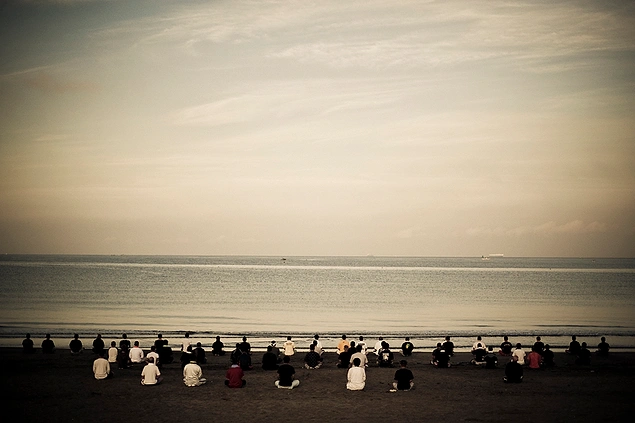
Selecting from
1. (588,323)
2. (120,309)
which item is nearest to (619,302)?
(588,323)

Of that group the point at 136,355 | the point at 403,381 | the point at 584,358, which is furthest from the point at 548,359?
the point at 136,355

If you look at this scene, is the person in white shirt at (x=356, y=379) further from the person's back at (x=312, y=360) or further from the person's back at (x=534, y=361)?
the person's back at (x=534, y=361)

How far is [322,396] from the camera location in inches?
891

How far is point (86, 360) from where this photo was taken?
31219 mm

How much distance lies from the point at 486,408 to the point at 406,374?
13.4ft

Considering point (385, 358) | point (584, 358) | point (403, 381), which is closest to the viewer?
point (403, 381)

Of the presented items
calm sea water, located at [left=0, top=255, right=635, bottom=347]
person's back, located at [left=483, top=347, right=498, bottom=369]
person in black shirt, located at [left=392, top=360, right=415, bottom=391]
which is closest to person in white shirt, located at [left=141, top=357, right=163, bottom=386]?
person in black shirt, located at [left=392, top=360, right=415, bottom=391]

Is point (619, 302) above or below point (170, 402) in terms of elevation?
above

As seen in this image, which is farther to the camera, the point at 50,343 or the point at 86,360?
the point at 50,343

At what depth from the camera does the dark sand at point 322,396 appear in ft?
63.7

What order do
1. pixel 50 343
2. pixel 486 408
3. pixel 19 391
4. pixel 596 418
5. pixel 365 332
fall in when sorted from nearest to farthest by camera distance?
1. pixel 596 418
2. pixel 486 408
3. pixel 19 391
4. pixel 50 343
5. pixel 365 332

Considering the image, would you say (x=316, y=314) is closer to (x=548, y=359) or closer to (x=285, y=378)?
(x=548, y=359)

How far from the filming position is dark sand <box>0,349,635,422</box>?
63.7ft

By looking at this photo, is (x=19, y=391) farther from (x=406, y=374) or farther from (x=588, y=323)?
(x=588, y=323)
